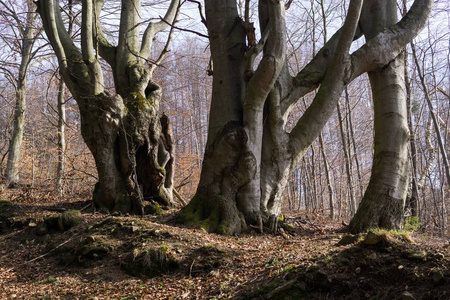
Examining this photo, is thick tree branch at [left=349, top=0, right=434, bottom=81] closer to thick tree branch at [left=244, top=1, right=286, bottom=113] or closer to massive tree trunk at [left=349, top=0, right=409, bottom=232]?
massive tree trunk at [left=349, top=0, right=409, bottom=232]

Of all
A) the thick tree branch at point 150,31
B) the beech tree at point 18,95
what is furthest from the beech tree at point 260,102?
the beech tree at point 18,95

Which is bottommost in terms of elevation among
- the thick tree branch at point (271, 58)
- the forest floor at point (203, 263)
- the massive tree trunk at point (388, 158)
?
the forest floor at point (203, 263)

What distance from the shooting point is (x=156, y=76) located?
67.4 feet

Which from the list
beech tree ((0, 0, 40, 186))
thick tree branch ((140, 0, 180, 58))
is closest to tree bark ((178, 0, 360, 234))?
thick tree branch ((140, 0, 180, 58))

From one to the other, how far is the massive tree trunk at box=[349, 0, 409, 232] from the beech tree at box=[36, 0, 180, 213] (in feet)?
12.7

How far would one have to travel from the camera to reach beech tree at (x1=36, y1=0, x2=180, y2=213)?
6648 millimetres

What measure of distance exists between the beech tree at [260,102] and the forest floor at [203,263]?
0.53 meters

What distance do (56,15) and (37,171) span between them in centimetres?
1464

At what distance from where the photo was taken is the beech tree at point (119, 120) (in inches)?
262

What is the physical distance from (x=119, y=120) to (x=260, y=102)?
282 cm

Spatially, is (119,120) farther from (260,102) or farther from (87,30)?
(260,102)

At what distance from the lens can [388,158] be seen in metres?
5.62

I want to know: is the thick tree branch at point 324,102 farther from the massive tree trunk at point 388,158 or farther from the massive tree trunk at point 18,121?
the massive tree trunk at point 18,121

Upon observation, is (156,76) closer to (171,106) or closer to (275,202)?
(171,106)
